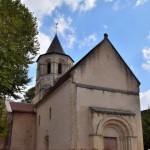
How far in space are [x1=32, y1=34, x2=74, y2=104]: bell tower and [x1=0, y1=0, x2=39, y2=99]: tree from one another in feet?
60.0

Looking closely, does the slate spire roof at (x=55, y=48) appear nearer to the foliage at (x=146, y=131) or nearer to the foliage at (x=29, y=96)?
the foliage at (x=29, y=96)

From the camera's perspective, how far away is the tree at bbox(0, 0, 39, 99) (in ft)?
48.1

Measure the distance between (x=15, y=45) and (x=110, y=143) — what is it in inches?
422

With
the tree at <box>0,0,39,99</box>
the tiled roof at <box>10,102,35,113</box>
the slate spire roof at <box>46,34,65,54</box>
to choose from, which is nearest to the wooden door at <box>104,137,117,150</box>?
the tree at <box>0,0,39,99</box>

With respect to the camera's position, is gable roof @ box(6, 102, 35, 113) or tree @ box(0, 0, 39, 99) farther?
gable roof @ box(6, 102, 35, 113)

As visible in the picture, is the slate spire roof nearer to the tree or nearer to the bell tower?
the bell tower

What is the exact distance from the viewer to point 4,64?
14.6 m

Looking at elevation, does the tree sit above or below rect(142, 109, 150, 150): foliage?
above

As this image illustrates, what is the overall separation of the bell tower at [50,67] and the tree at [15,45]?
1828 centimetres

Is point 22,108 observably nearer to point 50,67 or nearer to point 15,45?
point 50,67

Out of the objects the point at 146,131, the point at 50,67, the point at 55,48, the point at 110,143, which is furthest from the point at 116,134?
the point at 55,48

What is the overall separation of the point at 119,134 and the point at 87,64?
617cm

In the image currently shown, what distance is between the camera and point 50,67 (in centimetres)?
3753

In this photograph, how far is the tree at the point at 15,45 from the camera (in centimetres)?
1466
